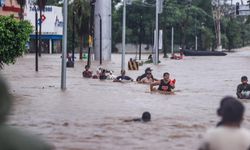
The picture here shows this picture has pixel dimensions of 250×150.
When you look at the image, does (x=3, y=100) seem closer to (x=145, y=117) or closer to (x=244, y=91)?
(x=145, y=117)

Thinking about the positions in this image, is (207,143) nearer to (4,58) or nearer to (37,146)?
(37,146)

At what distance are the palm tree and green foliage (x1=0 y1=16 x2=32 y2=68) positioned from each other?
42.5 metres

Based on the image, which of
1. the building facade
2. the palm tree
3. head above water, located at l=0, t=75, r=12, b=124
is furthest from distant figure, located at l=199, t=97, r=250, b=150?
the palm tree

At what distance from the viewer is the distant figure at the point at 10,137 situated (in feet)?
7.75

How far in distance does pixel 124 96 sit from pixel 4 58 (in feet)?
13.5

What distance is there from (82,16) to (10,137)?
6593cm

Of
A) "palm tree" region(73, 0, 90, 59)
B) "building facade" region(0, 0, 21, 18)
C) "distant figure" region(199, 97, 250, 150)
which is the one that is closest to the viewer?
"distant figure" region(199, 97, 250, 150)

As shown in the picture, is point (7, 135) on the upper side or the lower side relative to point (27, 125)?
upper

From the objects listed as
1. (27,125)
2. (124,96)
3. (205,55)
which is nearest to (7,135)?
(27,125)

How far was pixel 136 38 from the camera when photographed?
114 meters

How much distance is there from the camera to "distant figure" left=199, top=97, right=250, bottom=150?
459 centimetres

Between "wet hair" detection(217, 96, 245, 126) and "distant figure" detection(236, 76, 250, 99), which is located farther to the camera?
"distant figure" detection(236, 76, 250, 99)

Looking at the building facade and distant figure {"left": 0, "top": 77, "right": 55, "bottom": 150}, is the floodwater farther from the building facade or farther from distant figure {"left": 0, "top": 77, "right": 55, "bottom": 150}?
the building facade

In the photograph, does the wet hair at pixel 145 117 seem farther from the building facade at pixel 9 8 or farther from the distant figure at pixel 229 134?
the building facade at pixel 9 8
